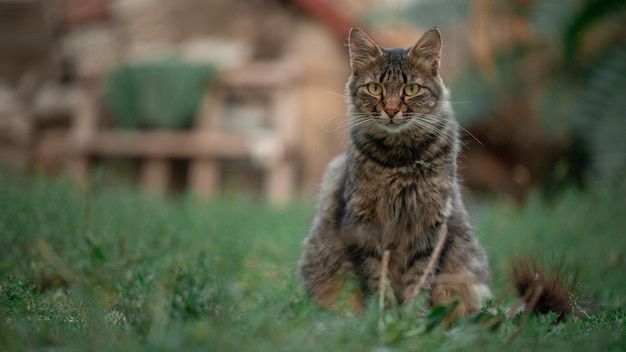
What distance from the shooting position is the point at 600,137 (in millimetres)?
7672

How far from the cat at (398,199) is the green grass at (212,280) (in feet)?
0.94

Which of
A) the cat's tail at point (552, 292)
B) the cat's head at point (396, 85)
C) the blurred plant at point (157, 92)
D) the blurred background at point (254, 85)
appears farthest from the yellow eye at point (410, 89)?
the blurred plant at point (157, 92)

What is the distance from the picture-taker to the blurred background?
955cm

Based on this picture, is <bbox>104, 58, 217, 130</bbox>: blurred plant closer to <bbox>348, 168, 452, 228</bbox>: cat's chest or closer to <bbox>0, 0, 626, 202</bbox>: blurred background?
<bbox>0, 0, 626, 202</bbox>: blurred background

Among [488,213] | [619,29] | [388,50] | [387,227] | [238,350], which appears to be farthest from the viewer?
[619,29]

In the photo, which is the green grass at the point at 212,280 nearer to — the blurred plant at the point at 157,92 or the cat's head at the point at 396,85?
the cat's head at the point at 396,85

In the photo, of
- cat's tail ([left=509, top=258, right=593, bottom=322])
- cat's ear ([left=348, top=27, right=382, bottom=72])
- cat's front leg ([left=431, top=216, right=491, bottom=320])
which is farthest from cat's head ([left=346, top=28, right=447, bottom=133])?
cat's tail ([left=509, top=258, right=593, bottom=322])

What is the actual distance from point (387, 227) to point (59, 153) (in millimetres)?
9858

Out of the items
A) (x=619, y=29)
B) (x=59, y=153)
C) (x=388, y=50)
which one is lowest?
(x=59, y=153)

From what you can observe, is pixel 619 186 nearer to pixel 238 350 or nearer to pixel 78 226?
pixel 78 226

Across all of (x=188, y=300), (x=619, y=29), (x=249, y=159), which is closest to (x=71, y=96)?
(x=249, y=159)

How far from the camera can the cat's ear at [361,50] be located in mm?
3350

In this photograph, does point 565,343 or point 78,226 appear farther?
point 78,226

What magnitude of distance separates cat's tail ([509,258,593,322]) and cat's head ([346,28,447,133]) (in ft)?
2.66
